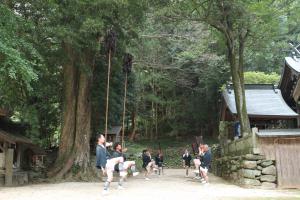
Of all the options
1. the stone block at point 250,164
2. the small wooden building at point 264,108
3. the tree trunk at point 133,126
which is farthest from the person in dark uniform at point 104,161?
the tree trunk at point 133,126

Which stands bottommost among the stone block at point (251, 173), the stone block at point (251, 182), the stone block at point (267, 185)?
the stone block at point (267, 185)

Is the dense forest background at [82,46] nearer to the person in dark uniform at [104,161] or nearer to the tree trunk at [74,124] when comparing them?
the tree trunk at [74,124]

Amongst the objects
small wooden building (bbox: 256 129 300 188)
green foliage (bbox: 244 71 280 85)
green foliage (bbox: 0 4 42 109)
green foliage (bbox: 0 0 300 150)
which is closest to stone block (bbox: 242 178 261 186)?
small wooden building (bbox: 256 129 300 188)

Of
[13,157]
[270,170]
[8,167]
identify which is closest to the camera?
[270,170]

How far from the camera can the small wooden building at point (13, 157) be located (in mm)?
17411

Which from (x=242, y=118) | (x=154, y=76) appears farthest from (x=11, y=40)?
(x=154, y=76)

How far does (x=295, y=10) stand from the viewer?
17.4m

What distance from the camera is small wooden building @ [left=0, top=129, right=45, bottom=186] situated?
17.4m

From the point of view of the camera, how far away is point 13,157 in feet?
63.6

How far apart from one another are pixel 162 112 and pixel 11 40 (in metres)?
33.8

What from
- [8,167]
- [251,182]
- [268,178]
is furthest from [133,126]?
[268,178]

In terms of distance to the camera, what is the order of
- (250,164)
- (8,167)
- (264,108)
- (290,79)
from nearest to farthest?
(250,164) → (8,167) → (290,79) → (264,108)

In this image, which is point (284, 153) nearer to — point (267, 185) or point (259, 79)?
point (267, 185)

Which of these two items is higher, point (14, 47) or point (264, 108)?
point (14, 47)
